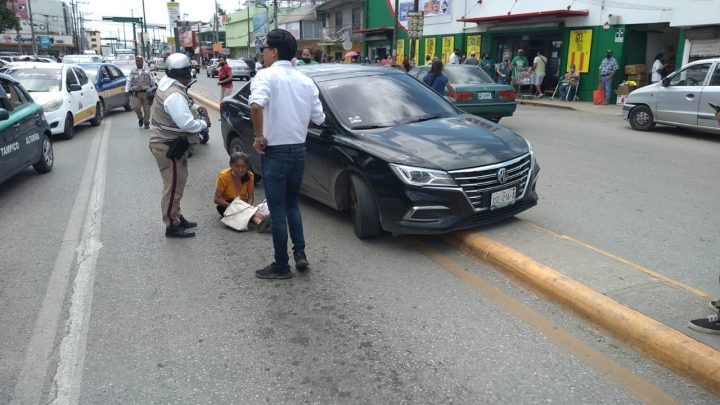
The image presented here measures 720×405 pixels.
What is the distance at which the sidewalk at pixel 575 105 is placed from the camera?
17.8 m

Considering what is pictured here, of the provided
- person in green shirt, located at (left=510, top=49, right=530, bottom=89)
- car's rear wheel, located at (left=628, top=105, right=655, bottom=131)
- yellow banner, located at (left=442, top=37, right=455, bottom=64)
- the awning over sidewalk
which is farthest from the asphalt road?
yellow banner, located at (left=442, top=37, right=455, bottom=64)

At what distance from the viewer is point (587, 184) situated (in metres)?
7.60

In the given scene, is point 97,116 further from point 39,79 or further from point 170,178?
point 170,178

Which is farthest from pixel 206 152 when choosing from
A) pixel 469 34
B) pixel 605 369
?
pixel 469 34

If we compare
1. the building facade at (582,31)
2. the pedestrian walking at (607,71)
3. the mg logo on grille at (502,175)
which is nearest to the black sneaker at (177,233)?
the mg logo on grille at (502,175)

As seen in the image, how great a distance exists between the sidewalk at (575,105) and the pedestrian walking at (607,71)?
1.81ft

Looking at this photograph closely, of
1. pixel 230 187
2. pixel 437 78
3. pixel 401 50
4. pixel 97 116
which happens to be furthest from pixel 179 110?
pixel 401 50

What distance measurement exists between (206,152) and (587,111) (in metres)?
12.5

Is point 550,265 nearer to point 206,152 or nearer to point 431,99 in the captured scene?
point 431,99

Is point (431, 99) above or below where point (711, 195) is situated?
above

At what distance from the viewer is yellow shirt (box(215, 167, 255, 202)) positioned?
604 centimetres

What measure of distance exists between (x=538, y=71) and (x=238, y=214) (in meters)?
18.7

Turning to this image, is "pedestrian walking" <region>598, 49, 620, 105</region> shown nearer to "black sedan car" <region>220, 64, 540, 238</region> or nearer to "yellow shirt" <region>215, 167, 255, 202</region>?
"black sedan car" <region>220, 64, 540, 238</region>

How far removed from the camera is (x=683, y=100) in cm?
1197
